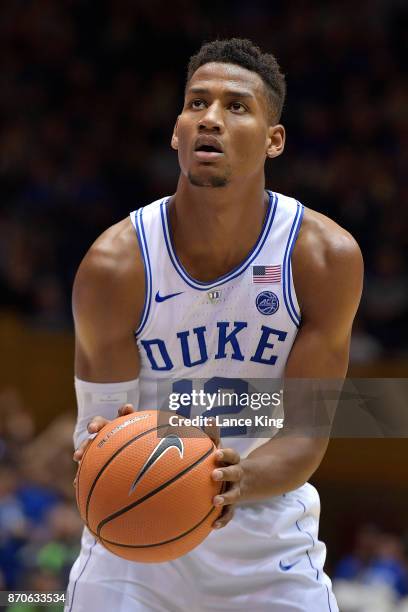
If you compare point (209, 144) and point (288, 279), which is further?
point (288, 279)

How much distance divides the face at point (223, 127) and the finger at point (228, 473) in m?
1.03

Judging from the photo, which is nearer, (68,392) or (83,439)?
(83,439)

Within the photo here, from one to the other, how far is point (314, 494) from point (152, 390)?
0.74 m

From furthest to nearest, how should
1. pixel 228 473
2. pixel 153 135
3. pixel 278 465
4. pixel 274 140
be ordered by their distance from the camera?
1. pixel 153 135
2. pixel 274 140
3. pixel 278 465
4. pixel 228 473

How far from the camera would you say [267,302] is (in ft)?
13.0

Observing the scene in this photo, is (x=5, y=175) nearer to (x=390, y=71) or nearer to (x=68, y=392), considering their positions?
(x=68, y=392)

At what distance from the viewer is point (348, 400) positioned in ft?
14.0

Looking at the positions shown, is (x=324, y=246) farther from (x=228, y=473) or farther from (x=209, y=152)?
(x=228, y=473)

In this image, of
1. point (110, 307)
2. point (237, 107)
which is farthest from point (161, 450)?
Result: point (237, 107)

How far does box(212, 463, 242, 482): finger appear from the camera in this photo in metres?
3.34

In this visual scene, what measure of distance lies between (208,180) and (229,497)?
3.69 feet

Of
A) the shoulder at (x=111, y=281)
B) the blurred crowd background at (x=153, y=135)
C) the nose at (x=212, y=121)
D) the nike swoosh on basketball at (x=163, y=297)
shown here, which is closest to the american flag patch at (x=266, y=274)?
the nike swoosh on basketball at (x=163, y=297)

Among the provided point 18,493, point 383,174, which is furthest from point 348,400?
point 383,174

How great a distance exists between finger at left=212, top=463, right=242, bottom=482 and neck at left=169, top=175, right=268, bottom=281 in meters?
0.89
